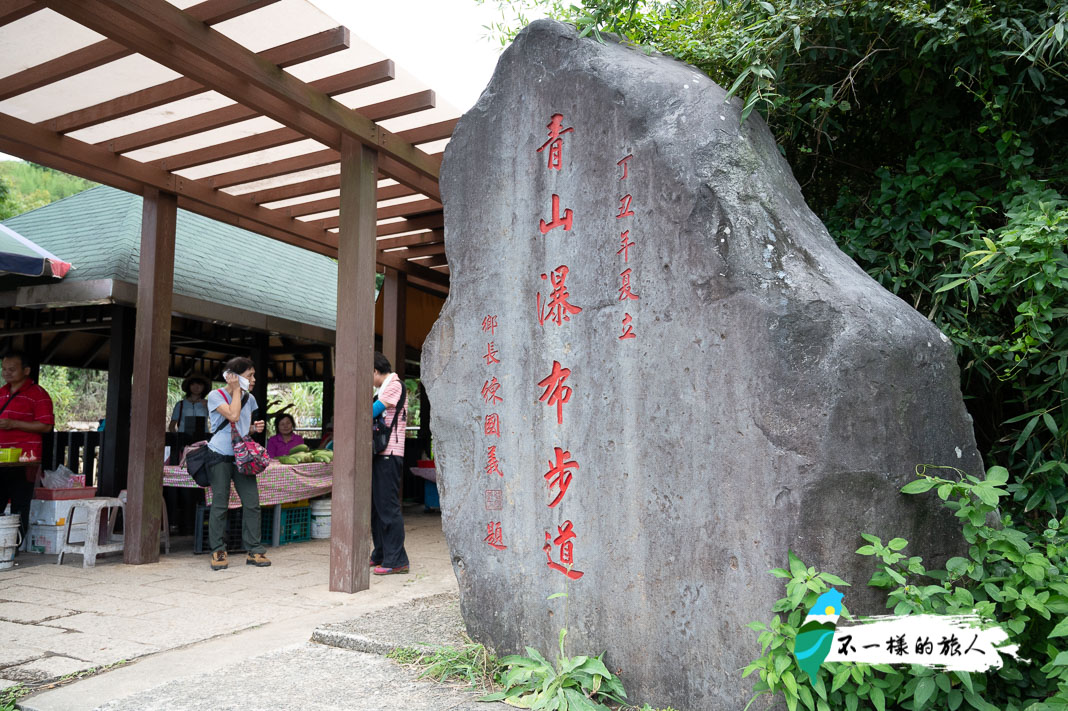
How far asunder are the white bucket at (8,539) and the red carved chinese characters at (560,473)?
494 cm

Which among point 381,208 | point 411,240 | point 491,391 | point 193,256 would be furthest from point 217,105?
point 193,256

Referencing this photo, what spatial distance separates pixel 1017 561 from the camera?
8.26 feet

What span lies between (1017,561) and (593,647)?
1622 millimetres

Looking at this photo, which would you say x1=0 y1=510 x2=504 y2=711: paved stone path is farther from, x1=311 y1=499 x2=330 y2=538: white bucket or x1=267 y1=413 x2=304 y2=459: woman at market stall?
x1=267 y1=413 x2=304 y2=459: woman at market stall

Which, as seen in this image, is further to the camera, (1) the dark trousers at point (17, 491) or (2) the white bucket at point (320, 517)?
(2) the white bucket at point (320, 517)

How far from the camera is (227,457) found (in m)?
6.13

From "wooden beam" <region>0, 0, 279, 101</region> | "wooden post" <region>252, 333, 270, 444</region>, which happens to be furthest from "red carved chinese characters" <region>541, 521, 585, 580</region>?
"wooden post" <region>252, 333, 270, 444</region>

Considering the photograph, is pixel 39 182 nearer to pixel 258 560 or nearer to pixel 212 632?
pixel 258 560

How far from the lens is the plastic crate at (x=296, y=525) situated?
294 inches

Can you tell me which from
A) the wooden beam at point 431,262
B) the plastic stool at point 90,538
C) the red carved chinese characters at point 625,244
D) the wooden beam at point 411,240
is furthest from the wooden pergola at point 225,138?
the red carved chinese characters at point 625,244

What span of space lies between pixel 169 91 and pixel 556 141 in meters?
3.27

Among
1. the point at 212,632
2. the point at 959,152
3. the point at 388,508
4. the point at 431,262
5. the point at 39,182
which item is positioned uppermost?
the point at 39,182

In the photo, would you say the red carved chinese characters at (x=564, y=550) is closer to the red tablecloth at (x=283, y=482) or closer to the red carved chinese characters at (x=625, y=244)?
the red carved chinese characters at (x=625, y=244)

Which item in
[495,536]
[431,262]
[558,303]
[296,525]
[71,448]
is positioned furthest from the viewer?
[431,262]
